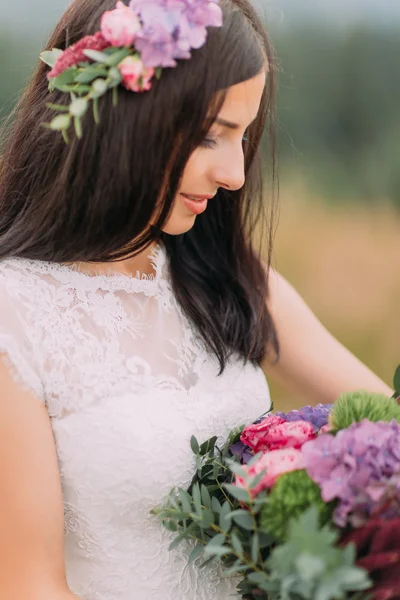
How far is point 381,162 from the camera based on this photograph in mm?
5777

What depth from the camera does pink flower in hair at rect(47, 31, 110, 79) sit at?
1496 millimetres

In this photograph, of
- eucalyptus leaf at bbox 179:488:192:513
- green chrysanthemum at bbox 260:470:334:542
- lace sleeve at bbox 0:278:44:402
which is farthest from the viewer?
lace sleeve at bbox 0:278:44:402

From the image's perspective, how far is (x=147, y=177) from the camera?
152cm

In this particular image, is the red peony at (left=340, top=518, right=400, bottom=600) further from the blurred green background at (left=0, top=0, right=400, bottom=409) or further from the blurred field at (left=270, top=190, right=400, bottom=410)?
the blurred field at (left=270, top=190, right=400, bottom=410)

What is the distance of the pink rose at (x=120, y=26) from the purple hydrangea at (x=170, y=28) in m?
0.01

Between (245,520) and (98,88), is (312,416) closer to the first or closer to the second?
(245,520)

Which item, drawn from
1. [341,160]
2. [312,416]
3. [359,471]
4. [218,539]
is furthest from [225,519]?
[341,160]

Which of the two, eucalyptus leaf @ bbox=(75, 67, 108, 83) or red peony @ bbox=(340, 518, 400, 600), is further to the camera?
eucalyptus leaf @ bbox=(75, 67, 108, 83)

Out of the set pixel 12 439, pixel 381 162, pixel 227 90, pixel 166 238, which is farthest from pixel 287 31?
pixel 12 439

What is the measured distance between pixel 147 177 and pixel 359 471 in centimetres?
65

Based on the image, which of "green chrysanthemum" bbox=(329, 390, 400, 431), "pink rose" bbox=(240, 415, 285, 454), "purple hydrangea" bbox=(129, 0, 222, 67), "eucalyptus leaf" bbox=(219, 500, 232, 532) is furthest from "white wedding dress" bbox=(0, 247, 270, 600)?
"purple hydrangea" bbox=(129, 0, 222, 67)

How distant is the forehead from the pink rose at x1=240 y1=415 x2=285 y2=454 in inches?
21.2

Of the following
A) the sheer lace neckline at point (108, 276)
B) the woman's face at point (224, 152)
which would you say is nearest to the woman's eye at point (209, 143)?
the woman's face at point (224, 152)

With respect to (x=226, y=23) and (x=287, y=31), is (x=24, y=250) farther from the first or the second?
(x=287, y=31)
